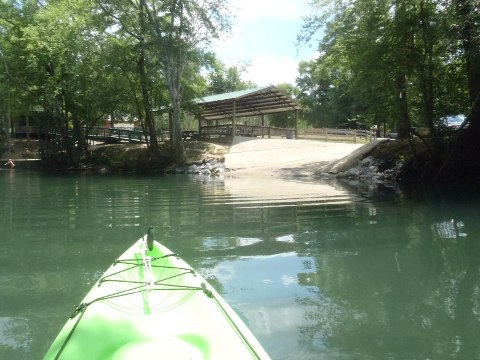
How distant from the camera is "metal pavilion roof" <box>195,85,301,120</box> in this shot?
30.1m

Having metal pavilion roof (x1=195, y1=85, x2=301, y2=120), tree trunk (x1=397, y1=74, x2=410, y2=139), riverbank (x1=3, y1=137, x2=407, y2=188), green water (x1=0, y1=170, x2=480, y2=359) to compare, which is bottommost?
green water (x1=0, y1=170, x2=480, y2=359)

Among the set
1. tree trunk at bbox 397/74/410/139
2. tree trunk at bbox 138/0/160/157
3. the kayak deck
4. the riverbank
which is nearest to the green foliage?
tree trunk at bbox 397/74/410/139

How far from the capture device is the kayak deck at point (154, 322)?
2.79m

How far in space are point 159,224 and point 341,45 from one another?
46.7 feet

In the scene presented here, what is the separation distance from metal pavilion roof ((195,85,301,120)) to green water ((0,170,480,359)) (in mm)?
18450

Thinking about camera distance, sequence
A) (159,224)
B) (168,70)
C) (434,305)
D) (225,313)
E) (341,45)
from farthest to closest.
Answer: (168,70)
(341,45)
(159,224)
(434,305)
(225,313)

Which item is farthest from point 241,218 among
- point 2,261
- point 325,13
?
point 325,13

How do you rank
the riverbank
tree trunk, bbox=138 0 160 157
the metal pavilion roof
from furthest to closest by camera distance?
the metal pavilion roof < tree trunk, bbox=138 0 160 157 < the riverbank

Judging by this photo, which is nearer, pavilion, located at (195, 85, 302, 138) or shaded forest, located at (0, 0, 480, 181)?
shaded forest, located at (0, 0, 480, 181)

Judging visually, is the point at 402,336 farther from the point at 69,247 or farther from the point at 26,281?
the point at 69,247

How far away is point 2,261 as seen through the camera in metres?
6.58

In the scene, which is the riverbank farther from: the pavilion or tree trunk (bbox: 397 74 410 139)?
tree trunk (bbox: 397 74 410 139)

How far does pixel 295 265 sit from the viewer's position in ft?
20.6

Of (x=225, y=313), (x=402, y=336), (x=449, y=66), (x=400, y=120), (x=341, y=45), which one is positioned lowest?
(x=402, y=336)
